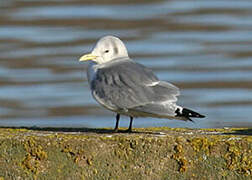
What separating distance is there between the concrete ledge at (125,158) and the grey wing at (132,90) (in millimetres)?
598

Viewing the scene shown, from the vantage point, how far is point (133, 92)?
569cm

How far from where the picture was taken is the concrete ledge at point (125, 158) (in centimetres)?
497

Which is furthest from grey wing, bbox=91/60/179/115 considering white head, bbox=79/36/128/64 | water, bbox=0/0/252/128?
water, bbox=0/0/252/128

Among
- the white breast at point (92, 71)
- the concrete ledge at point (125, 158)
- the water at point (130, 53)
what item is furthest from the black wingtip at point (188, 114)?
the water at point (130, 53)

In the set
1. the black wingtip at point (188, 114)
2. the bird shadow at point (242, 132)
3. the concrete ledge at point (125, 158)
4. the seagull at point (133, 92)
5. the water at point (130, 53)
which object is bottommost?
the concrete ledge at point (125, 158)

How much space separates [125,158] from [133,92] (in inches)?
30.7

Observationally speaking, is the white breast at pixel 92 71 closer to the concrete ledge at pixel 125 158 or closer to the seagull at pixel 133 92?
the seagull at pixel 133 92

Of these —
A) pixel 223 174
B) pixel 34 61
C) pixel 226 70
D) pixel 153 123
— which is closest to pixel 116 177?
pixel 223 174

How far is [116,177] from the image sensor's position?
4977mm

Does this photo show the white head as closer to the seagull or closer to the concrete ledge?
the seagull

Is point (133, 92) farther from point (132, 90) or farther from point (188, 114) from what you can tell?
point (188, 114)

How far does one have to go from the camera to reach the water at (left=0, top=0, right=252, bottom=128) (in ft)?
36.9

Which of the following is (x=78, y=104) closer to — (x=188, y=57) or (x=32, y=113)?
(x=32, y=113)

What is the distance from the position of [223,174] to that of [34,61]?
9.54 metres
